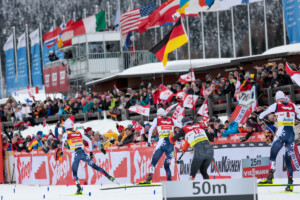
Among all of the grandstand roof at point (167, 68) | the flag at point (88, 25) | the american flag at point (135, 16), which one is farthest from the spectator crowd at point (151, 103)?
the flag at point (88, 25)

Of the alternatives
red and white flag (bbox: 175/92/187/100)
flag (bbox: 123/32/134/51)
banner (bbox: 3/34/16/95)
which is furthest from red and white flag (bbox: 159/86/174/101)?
banner (bbox: 3/34/16/95)

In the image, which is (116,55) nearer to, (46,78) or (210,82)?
(46,78)

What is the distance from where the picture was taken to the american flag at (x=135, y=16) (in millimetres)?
35750

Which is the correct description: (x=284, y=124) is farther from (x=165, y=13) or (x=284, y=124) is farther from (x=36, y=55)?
(x=36, y=55)

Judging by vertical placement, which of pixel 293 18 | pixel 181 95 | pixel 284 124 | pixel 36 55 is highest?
pixel 36 55

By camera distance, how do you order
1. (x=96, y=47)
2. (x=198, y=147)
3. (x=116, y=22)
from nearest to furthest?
(x=198, y=147) < (x=116, y=22) < (x=96, y=47)

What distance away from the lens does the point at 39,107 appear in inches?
1437

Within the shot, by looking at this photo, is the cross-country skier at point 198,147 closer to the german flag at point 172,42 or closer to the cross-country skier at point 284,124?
the cross-country skier at point 284,124

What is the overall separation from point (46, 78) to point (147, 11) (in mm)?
14997

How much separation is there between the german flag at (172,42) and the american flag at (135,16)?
1419cm

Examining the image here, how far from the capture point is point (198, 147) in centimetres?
1463

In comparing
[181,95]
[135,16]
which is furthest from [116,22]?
[181,95]

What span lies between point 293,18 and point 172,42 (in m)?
6.51

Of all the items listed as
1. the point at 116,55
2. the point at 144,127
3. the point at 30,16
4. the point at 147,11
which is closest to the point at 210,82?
the point at 144,127
